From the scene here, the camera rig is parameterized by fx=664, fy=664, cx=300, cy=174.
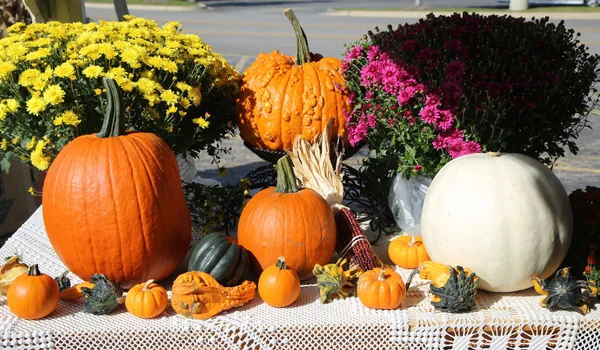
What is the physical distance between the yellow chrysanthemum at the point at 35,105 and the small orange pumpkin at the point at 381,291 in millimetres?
1549

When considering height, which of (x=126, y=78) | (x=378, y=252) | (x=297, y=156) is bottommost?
(x=378, y=252)

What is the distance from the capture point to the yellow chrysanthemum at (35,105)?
9.36 feet

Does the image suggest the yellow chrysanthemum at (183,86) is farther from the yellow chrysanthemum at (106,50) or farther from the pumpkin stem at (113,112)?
the pumpkin stem at (113,112)

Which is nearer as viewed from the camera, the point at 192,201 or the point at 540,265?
the point at 540,265

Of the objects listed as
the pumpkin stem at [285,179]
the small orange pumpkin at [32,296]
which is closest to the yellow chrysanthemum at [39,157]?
the small orange pumpkin at [32,296]

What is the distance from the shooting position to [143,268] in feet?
8.93

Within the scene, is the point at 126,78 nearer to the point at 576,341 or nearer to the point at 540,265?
the point at 540,265

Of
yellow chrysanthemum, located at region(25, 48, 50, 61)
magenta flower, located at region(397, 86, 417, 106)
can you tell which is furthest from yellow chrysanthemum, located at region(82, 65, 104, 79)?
magenta flower, located at region(397, 86, 417, 106)

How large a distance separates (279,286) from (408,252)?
69 cm

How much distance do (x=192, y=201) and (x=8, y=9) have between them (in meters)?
2.46

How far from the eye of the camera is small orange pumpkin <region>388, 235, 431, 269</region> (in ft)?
9.57

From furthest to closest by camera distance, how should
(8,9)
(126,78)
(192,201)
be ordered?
(8,9)
(192,201)
(126,78)

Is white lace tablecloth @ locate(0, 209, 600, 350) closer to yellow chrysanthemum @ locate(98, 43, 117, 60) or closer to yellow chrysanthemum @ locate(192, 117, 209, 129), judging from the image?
yellow chrysanthemum @ locate(192, 117, 209, 129)

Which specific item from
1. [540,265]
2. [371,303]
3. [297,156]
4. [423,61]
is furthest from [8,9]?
[540,265]
